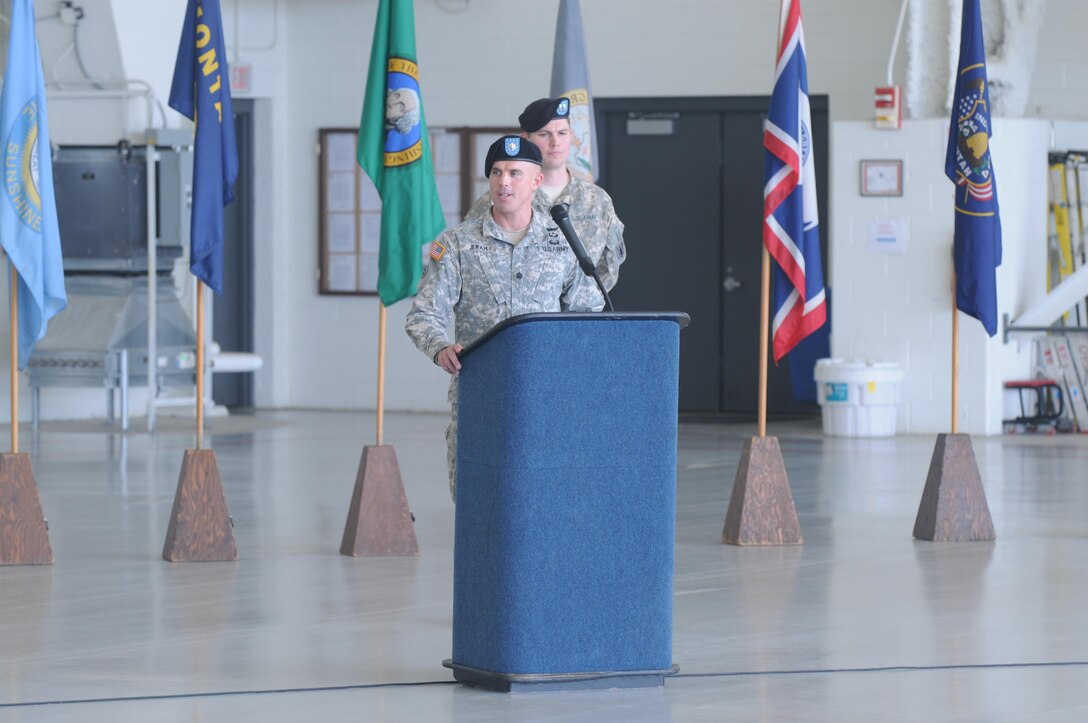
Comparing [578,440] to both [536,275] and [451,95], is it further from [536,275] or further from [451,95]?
[451,95]

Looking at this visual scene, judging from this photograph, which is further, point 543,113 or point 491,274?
point 543,113

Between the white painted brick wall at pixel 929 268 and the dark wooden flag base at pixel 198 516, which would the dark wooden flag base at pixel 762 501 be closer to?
the dark wooden flag base at pixel 198 516

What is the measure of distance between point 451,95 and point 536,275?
376 inches

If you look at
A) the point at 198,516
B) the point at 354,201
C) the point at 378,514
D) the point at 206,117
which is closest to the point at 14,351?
the point at 198,516

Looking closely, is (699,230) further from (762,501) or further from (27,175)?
(27,175)

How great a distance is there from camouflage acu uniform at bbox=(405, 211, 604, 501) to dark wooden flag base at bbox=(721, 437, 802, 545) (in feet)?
8.05

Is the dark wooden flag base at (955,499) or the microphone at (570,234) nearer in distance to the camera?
the microphone at (570,234)

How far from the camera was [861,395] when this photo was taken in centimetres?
1191

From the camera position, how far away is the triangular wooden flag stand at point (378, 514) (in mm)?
6719

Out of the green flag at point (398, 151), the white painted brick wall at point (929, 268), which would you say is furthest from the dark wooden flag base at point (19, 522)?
the white painted brick wall at point (929, 268)

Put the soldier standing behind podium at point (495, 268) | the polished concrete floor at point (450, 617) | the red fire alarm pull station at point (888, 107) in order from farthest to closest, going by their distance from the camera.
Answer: the red fire alarm pull station at point (888, 107), the soldier standing behind podium at point (495, 268), the polished concrete floor at point (450, 617)

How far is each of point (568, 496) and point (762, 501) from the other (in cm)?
303

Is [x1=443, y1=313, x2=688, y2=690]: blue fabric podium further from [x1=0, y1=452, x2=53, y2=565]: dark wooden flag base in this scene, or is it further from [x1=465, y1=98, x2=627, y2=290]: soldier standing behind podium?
[x1=0, y1=452, x2=53, y2=565]: dark wooden flag base

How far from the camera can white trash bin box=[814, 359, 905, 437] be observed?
39.1ft
